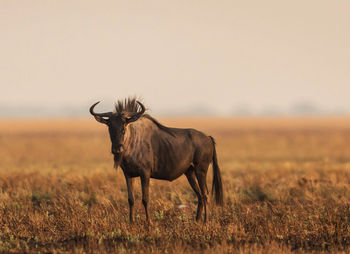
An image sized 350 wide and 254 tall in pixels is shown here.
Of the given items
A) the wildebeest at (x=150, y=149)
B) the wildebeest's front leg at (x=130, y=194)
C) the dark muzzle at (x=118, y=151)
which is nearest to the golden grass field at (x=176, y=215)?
the wildebeest's front leg at (x=130, y=194)

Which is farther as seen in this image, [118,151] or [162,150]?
[162,150]

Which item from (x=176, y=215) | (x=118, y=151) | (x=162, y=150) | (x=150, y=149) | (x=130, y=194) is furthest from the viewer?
(x=176, y=215)

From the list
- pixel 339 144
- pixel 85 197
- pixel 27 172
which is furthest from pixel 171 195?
pixel 339 144

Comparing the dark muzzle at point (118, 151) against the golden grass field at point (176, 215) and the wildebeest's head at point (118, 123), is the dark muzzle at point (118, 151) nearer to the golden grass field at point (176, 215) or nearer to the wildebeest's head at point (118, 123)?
the wildebeest's head at point (118, 123)

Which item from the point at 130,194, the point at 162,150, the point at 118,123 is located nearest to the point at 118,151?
the point at 118,123

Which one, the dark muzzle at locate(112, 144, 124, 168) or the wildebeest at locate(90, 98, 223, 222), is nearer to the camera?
the dark muzzle at locate(112, 144, 124, 168)

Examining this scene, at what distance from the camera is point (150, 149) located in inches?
404

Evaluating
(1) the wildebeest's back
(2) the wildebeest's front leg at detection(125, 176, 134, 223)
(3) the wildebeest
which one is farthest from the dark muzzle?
(2) the wildebeest's front leg at detection(125, 176, 134, 223)

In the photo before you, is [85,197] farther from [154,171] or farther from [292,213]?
[292,213]

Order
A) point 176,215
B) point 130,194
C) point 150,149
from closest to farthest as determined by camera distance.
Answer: point 130,194 < point 150,149 < point 176,215

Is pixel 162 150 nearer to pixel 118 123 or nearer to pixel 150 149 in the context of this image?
pixel 150 149

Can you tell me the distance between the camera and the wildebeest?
9656 millimetres

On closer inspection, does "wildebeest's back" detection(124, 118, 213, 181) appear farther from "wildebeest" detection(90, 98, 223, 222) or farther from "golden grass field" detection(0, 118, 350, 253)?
"golden grass field" detection(0, 118, 350, 253)

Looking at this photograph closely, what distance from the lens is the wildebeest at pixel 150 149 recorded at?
966 cm
